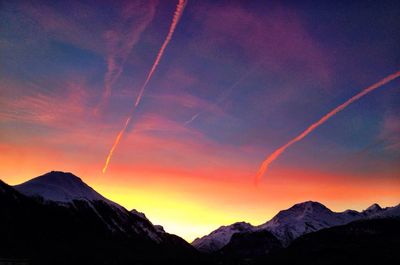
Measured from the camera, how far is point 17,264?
566ft
